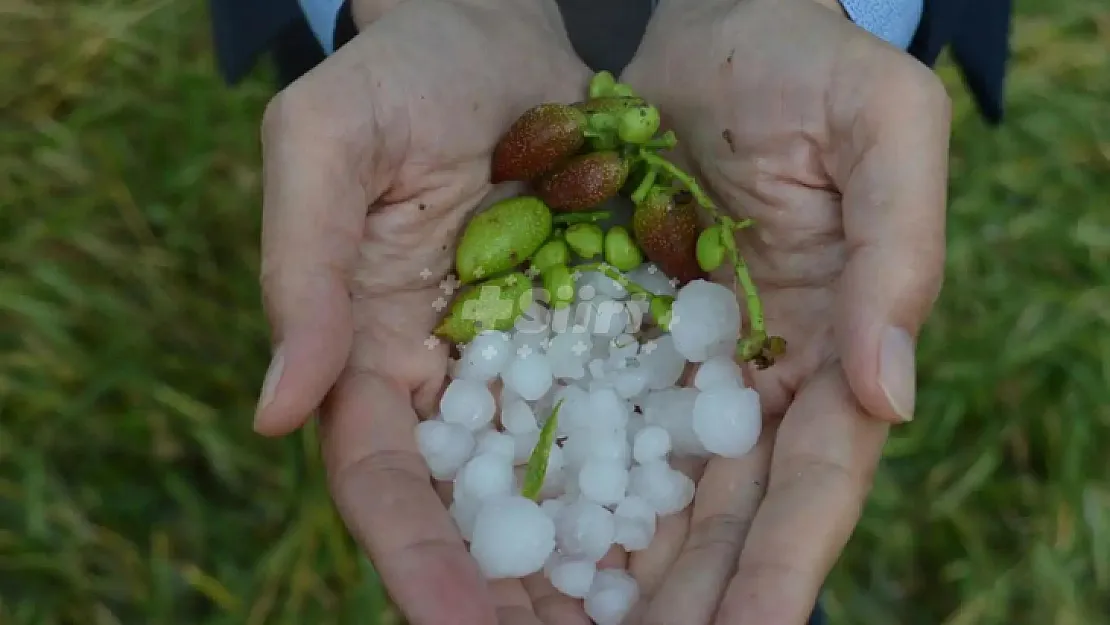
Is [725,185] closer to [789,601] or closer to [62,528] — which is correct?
[789,601]

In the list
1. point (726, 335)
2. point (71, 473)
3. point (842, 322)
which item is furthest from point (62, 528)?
point (842, 322)

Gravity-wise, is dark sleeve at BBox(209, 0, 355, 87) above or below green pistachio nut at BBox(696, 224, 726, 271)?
above

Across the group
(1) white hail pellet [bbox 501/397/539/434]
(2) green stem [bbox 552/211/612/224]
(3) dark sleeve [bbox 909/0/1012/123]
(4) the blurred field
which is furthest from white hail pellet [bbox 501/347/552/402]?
(3) dark sleeve [bbox 909/0/1012/123]

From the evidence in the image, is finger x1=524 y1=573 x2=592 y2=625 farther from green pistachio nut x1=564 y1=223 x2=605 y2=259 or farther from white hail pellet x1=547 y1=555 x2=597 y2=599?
green pistachio nut x1=564 y1=223 x2=605 y2=259

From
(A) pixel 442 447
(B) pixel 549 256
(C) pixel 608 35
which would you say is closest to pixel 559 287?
(B) pixel 549 256

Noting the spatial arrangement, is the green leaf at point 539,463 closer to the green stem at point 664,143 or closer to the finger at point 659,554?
the finger at point 659,554

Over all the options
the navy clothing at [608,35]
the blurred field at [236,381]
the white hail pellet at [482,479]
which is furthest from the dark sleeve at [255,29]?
the white hail pellet at [482,479]

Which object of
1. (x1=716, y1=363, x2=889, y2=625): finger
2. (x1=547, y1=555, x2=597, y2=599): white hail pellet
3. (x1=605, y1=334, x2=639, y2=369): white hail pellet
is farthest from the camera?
(x1=605, y1=334, x2=639, y2=369): white hail pellet

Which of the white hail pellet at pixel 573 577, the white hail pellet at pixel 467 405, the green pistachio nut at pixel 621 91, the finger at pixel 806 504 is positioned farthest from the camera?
the green pistachio nut at pixel 621 91
